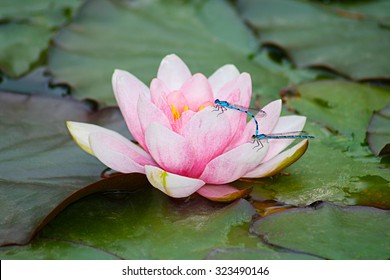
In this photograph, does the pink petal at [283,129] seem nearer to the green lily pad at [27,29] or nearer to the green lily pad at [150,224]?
the green lily pad at [150,224]

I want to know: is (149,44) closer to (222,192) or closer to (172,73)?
(172,73)

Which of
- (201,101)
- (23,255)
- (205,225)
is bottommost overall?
(23,255)

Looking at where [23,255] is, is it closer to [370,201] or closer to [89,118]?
[89,118]

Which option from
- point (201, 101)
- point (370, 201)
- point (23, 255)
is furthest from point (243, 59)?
point (23, 255)

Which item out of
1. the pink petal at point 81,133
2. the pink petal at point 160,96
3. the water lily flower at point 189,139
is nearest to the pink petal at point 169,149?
the water lily flower at point 189,139

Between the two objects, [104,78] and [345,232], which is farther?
[104,78]

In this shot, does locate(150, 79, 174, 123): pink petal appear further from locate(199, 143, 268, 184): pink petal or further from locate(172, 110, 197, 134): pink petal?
locate(199, 143, 268, 184): pink petal
